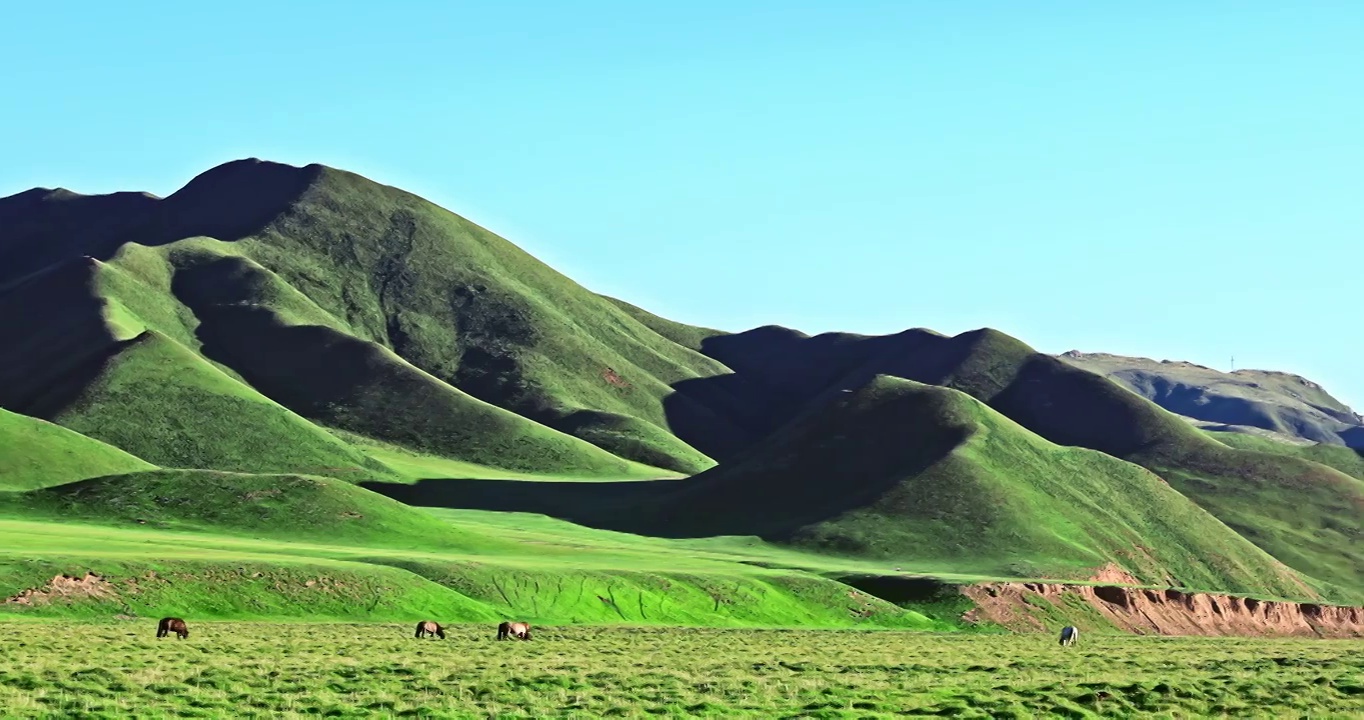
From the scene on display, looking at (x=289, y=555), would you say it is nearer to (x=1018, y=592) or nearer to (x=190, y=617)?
(x=190, y=617)

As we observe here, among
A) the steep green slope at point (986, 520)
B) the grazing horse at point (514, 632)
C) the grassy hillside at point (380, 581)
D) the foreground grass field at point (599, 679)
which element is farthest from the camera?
the steep green slope at point (986, 520)

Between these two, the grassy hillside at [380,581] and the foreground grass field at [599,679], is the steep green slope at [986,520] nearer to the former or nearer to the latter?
the grassy hillside at [380,581]

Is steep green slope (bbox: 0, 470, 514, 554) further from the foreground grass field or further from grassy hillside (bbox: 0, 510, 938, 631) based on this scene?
the foreground grass field

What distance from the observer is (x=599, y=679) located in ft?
160

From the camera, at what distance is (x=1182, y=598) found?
143m

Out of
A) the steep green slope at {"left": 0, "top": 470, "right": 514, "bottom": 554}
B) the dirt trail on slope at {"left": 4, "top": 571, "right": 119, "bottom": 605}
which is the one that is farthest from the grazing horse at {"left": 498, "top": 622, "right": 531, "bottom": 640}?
the steep green slope at {"left": 0, "top": 470, "right": 514, "bottom": 554}

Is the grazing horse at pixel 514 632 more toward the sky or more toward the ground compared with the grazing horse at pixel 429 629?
more toward the sky

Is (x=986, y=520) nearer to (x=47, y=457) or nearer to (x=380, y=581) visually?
(x=380, y=581)

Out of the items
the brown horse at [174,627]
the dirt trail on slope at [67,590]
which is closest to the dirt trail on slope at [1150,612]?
the dirt trail on slope at [67,590]

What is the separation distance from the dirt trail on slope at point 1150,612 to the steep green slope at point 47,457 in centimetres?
9646

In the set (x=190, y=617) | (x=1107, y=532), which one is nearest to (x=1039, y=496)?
(x=1107, y=532)

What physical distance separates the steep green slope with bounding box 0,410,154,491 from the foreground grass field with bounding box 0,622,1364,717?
312ft

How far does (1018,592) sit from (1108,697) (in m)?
85.4

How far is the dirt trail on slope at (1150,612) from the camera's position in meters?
125
